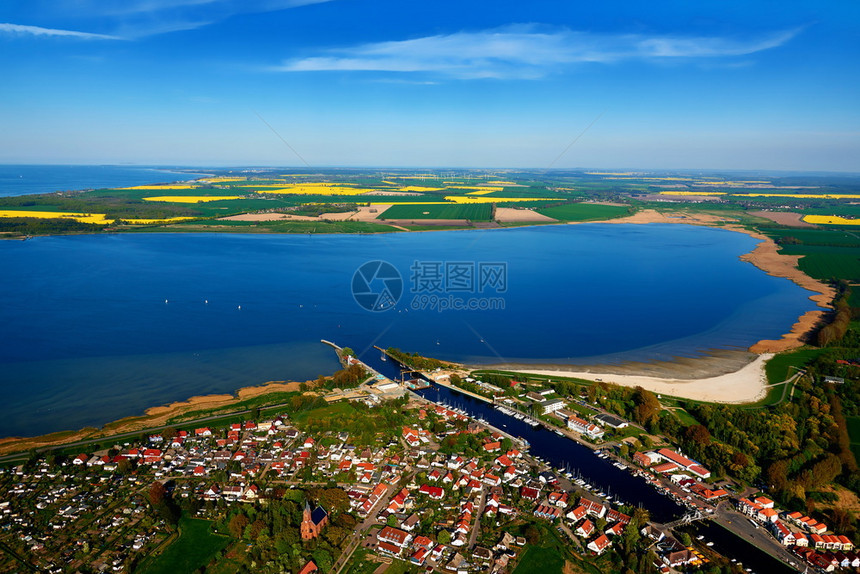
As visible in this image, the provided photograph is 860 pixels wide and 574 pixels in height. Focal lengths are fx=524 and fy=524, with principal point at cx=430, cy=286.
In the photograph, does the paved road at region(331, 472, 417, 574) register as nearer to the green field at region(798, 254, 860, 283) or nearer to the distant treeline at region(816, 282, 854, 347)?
the distant treeline at region(816, 282, 854, 347)

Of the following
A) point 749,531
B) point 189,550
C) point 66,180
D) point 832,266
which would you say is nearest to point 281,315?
point 189,550

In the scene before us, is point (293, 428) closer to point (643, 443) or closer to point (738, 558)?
point (643, 443)

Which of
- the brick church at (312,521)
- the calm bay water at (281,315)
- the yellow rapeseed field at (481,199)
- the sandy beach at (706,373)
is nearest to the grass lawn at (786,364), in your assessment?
the sandy beach at (706,373)

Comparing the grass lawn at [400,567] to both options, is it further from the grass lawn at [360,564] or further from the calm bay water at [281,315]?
the calm bay water at [281,315]

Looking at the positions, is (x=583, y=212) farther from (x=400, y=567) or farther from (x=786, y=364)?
(x=400, y=567)

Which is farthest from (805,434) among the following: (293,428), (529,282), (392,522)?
(529,282)

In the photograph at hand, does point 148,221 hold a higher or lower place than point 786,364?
higher
